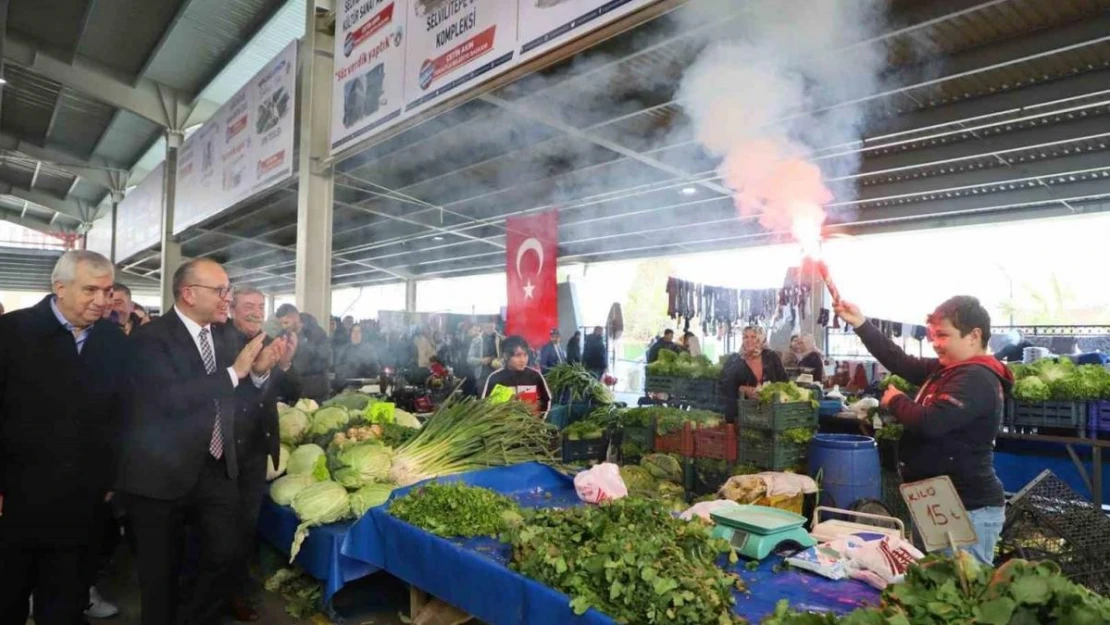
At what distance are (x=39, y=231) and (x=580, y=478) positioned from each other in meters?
36.7

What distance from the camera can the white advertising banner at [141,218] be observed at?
48.2 feet

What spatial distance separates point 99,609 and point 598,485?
10.2ft

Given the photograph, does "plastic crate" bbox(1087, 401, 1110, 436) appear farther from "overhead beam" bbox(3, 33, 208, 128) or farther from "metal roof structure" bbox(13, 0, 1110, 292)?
"overhead beam" bbox(3, 33, 208, 128)

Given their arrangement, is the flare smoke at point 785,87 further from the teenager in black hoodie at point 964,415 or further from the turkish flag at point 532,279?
the turkish flag at point 532,279

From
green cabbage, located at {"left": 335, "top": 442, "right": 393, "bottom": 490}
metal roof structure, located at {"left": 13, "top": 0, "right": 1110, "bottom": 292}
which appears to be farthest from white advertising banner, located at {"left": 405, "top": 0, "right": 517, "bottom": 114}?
green cabbage, located at {"left": 335, "top": 442, "right": 393, "bottom": 490}

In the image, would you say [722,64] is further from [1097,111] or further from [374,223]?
[374,223]

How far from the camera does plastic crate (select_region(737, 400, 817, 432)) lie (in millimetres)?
5062

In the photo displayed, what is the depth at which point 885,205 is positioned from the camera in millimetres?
9289

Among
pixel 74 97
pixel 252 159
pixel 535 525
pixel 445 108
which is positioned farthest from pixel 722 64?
pixel 74 97

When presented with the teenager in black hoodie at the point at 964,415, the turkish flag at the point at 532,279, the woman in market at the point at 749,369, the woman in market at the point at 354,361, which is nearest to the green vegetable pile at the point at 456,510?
the teenager in black hoodie at the point at 964,415

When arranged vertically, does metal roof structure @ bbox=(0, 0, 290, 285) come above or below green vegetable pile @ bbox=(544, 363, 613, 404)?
above

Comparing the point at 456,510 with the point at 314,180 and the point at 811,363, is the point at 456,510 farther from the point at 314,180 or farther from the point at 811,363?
the point at 811,363

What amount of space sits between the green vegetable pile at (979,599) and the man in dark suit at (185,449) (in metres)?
2.51

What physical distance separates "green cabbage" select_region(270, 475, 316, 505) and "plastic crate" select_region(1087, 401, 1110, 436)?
599 cm
